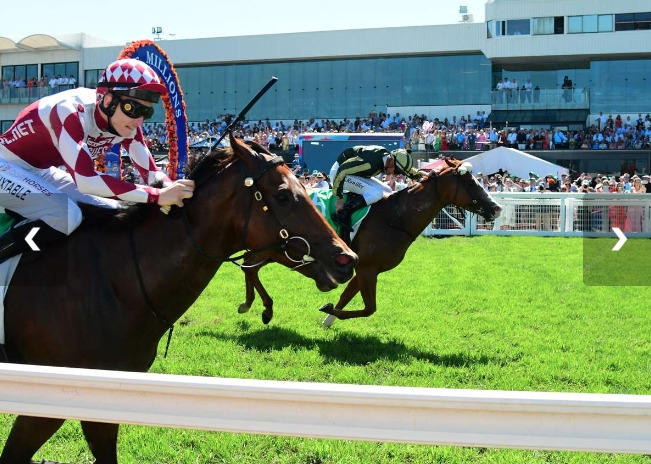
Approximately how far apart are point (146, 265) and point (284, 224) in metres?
0.67

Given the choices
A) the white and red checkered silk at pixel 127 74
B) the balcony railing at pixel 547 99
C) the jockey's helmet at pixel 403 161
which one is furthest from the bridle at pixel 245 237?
the balcony railing at pixel 547 99

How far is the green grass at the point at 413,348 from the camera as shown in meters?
4.08

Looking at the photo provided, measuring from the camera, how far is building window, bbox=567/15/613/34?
129ft

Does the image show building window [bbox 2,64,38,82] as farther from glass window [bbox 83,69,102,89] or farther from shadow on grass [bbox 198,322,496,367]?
shadow on grass [bbox 198,322,496,367]

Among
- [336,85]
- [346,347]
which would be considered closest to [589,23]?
[336,85]

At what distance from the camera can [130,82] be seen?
3.32 m

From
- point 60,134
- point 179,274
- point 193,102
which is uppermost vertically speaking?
point 193,102

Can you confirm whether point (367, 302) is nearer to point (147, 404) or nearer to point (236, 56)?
point (147, 404)

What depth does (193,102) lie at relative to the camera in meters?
47.2

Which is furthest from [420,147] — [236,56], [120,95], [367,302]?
[120,95]

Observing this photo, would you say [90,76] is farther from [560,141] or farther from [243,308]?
[243,308]

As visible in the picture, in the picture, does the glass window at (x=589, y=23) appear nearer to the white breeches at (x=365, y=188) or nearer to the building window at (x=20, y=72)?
the building window at (x=20, y=72)

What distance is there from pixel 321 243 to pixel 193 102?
4582 cm

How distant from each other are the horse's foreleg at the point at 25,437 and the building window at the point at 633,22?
42.1 m
